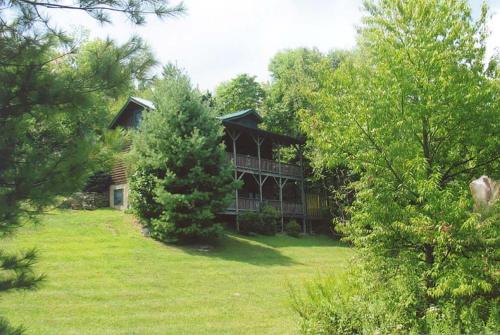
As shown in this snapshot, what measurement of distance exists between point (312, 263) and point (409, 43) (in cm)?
1205

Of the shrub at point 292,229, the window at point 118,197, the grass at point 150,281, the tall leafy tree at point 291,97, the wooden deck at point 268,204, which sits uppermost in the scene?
the tall leafy tree at point 291,97

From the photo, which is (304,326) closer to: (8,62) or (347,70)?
(347,70)

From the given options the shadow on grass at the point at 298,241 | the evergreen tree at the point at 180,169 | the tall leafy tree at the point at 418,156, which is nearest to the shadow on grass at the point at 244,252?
the evergreen tree at the point at 180,169

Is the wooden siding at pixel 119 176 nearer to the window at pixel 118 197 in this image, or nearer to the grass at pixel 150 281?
the window at pixel 118 197

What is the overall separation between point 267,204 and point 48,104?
76.4 ft

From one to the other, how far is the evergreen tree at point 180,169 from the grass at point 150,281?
960 millimetres

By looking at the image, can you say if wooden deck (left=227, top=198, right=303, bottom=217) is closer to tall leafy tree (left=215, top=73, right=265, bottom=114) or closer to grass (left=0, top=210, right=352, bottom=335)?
grass (left=0, top=210, right=352, bottom=335)

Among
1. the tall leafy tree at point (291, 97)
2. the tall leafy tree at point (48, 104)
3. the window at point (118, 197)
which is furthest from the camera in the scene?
the tall leafy tree at point (291, 97)

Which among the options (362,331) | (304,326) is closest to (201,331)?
(304,326)

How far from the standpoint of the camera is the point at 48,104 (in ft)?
16.8

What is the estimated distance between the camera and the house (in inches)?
1118

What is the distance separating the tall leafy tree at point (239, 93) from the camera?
5256 cm

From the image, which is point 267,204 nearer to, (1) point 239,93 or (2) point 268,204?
(2) point 268,204

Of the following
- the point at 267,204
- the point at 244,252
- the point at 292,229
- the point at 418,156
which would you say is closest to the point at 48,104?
the point at 418,156
